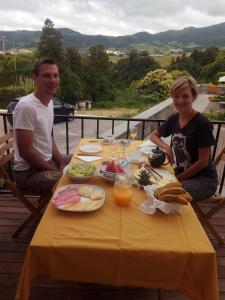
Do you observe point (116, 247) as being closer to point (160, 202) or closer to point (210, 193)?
point (160, 202)

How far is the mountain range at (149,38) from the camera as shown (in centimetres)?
3788

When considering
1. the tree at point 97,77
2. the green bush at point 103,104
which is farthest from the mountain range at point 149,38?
the green bush at point 103,104

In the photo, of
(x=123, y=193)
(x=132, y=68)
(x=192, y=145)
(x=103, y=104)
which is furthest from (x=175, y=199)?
(x=132, y=68)

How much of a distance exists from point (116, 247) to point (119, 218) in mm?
212

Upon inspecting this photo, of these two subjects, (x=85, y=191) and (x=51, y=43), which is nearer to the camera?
(x=85, y=191)

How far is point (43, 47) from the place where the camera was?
19.5 m

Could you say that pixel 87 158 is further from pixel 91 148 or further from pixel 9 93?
pixel 9 93

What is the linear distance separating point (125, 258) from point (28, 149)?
1312mm

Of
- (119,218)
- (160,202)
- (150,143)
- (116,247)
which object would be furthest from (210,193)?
(116,247)

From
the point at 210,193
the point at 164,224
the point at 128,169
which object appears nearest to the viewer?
the point at 164,224

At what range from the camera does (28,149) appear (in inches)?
82.3

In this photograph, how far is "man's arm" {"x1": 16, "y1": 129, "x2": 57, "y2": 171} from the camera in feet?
6.78

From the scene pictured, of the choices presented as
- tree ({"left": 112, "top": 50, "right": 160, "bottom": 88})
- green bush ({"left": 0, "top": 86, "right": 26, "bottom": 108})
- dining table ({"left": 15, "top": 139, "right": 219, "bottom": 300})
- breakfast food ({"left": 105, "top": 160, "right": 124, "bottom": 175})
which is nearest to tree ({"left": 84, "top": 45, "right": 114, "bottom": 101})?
tree ({"left": 112, "top": 50, "right": 160, "bottom": 88})

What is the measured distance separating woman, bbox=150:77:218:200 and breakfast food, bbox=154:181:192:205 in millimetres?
764
